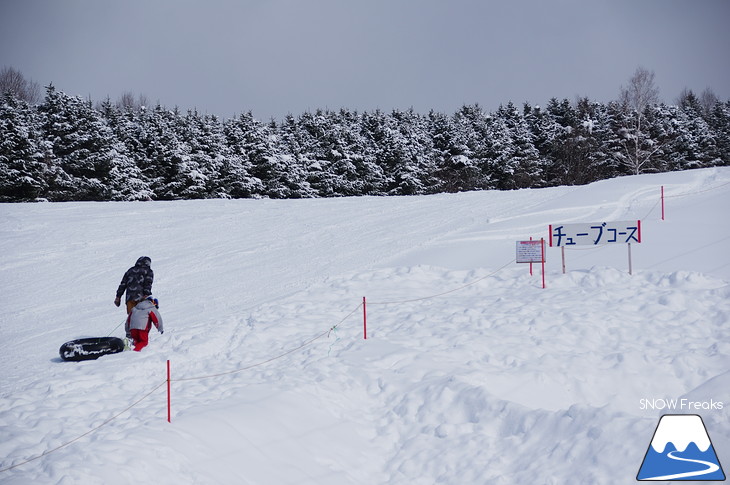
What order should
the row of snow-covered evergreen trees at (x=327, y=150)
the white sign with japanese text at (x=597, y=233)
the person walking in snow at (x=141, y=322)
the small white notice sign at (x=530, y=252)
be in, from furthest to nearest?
the row of snow-covered evergreen trees at (x=327, y=150)
the small white notice sign at (x=530, y=252)
the white sign with japanese text at (x=597, y=233)
the person walking in snow at (x=141, y=322)

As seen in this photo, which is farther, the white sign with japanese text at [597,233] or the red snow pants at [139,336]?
the white sign with japanese text at [597,233]

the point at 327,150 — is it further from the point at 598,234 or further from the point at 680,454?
the point at 680,454

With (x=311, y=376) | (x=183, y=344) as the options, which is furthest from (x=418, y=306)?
(x=183, y=344)

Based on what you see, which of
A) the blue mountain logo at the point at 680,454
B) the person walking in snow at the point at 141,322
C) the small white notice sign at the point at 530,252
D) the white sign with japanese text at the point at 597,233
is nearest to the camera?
the blue mountain logo at the point at 680,454

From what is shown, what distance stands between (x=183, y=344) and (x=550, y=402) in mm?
6813

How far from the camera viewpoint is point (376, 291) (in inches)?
536

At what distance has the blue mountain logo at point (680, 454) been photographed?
5.14 meters

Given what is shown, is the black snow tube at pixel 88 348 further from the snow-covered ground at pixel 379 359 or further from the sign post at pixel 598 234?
the sign post at pixel 598 234

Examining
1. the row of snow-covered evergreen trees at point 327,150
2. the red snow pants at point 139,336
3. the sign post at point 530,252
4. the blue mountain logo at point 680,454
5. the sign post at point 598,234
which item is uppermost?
the row of snow-covered evergreen trees at point 327,150

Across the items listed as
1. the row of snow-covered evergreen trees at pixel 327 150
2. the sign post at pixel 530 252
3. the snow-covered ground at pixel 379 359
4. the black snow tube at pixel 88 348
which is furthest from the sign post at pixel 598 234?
the row of snow-covered evergreen trees at pixel 327 150

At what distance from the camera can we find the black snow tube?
33.4 feet

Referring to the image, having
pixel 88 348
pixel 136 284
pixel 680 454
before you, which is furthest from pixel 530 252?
pixel 88 348

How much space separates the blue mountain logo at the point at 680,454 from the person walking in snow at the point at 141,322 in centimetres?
855

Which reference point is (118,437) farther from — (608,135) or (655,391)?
(608,135)
